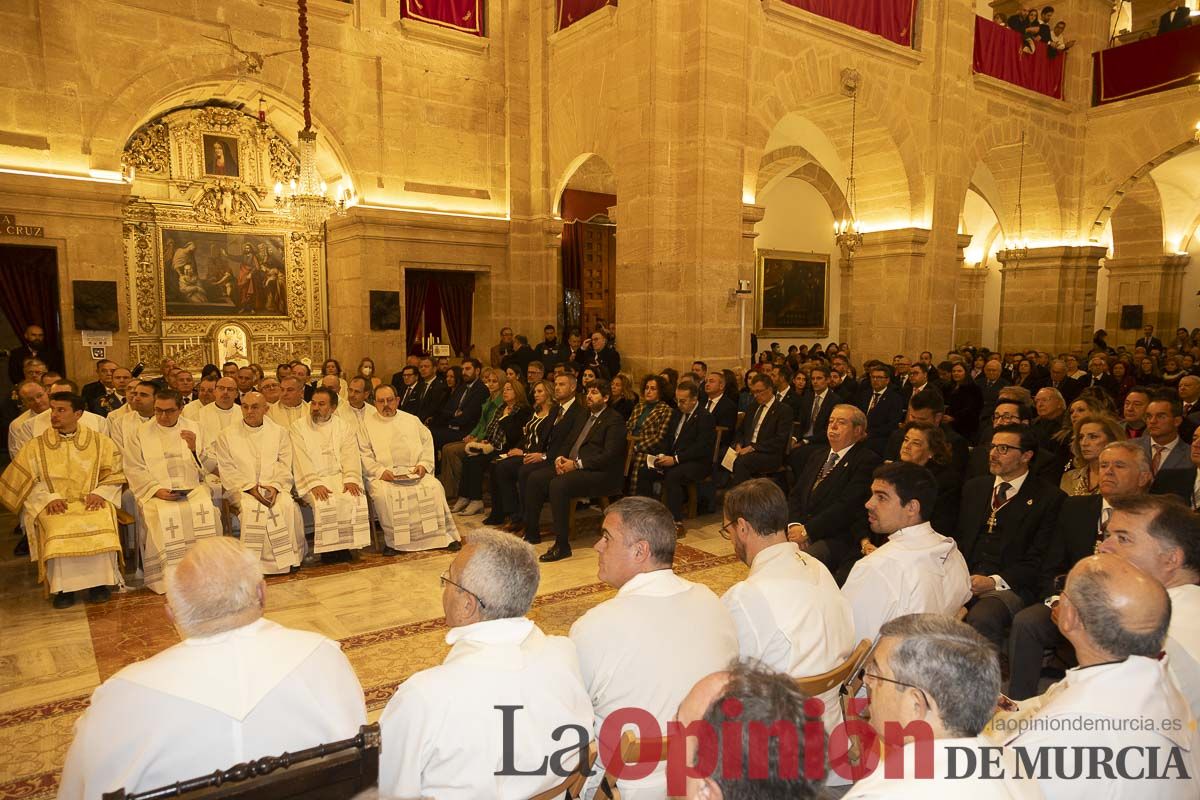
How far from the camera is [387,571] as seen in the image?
5.73 meters

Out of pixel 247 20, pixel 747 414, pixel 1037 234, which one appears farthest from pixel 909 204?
pixel 247 20

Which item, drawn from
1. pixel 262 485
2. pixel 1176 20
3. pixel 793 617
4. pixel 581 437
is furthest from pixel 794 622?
pixel 1176 20

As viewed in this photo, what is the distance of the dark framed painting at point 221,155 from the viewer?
11.5 meters

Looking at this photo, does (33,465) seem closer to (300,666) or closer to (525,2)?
(300,666)

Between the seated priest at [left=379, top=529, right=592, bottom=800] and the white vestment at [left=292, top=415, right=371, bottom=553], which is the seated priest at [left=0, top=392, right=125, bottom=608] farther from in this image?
the seated priest at [left=379, top=529, right=592, bottom=800]

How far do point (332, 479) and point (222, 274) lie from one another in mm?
7152

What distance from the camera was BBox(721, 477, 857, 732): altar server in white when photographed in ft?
8.03

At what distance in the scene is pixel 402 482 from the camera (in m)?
6.33

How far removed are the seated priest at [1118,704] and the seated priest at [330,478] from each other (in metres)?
5.00

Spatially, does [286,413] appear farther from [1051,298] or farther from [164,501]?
[1051,298]

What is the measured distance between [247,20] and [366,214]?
2853 millimetres

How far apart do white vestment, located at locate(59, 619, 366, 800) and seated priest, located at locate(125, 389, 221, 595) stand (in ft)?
12.7

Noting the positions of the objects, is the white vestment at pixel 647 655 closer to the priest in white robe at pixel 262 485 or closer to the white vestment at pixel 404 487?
the priest in white robe at pixel 262 485

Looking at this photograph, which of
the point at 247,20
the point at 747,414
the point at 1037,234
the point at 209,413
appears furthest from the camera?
the point at 1037,234
